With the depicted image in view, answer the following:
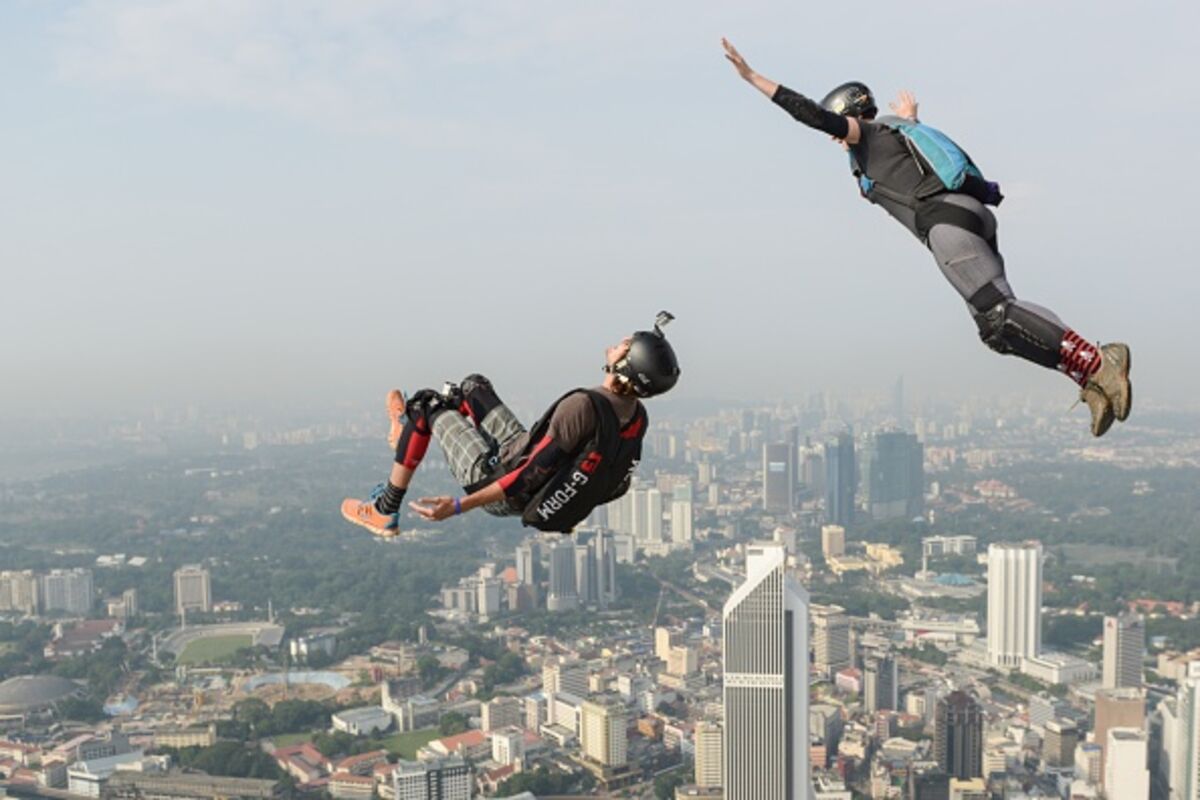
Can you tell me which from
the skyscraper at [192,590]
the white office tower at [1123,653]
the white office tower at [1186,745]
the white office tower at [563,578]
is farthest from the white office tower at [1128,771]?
the skyscraper at [192,590]

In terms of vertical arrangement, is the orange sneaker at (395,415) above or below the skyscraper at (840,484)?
above

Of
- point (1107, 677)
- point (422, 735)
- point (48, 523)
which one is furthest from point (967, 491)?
point (48, 523)

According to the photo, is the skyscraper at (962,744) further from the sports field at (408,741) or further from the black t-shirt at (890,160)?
the black t-shirt at (890,160)

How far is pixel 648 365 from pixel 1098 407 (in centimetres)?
83

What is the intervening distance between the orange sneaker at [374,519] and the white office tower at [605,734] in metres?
19.2

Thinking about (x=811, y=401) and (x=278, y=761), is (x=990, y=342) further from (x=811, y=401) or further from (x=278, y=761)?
(x=811, y=401)

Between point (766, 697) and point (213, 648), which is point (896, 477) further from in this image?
point (766, 697)

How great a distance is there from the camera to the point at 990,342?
7.52 ft

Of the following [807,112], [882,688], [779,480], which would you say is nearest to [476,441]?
[807,112]

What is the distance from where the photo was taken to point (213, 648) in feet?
105

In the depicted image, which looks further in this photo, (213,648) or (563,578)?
(563,578)

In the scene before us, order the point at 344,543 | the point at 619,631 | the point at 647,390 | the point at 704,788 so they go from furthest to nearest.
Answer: the point at 344,543 < the point at 619,631 < the point at 704,788 < the point at 647,390

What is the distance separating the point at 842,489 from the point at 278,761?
2903 cm

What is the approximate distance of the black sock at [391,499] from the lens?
2852 mm
